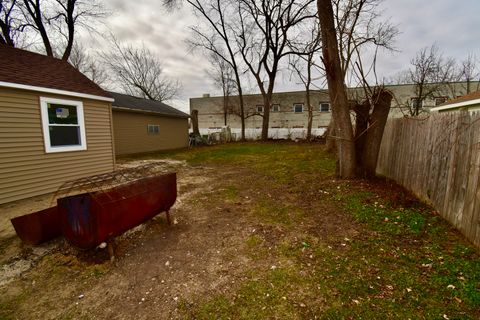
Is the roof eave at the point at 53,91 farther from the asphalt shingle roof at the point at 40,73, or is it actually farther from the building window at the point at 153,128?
the building window at the point at 153,128

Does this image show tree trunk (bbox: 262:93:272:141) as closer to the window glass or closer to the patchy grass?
the window glass

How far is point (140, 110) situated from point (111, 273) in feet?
43.4

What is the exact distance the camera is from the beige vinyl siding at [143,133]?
1327 centimetres

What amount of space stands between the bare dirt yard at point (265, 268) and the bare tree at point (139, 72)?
85.0 feet

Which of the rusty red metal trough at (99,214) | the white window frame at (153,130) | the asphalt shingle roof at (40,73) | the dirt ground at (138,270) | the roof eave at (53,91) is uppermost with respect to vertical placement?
the asphalt shingle roof at (40,73)

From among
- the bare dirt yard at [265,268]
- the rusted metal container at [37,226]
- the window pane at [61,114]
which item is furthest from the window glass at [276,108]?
the rusted metal container at [37,226]

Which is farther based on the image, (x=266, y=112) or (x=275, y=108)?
(x=275, y=108)

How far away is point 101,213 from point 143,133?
13.4 m

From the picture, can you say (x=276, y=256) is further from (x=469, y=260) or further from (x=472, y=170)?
(x=472, y=170)

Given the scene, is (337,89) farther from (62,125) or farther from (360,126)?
(62,125)

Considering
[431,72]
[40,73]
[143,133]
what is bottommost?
[143,133]

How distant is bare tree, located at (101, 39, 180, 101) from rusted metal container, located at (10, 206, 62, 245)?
25.5 meters

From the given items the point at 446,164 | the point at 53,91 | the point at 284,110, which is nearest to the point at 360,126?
the point at 446,164

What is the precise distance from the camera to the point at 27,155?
554 cm
